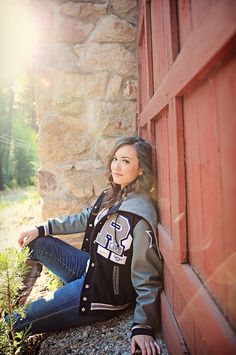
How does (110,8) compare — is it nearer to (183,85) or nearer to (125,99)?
(125,99)

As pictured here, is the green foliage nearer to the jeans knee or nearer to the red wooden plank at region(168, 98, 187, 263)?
the jeans knee

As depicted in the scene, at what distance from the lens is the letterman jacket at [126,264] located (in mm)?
1212

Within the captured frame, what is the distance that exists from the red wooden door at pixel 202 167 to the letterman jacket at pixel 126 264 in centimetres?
18

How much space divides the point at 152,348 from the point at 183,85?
1012mm

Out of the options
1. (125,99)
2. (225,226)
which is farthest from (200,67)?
(125,99)

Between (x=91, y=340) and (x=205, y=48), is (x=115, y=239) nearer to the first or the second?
(x=91, y=340)

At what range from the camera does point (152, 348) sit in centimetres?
108

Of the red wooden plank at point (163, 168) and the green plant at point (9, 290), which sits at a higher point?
the red wooden plank at point (163, 168)

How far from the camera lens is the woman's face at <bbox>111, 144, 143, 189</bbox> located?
1.46m

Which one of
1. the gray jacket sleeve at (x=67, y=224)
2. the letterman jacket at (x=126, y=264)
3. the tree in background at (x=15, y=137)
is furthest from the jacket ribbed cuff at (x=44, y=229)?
the tree in background at (x=15, y=137)

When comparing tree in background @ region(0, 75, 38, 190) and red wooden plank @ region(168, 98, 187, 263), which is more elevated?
tree in background @ region(0, 75, 38, 190)

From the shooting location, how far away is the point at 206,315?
64cm

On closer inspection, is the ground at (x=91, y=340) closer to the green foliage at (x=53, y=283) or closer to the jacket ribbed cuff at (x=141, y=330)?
→ the jacket ribbed cuff at (x=141, y=330)

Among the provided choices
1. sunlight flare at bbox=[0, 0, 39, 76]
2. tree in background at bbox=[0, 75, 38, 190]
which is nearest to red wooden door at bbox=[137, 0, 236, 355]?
sunlight flare at bbox=[0, 0, 39, 76]
